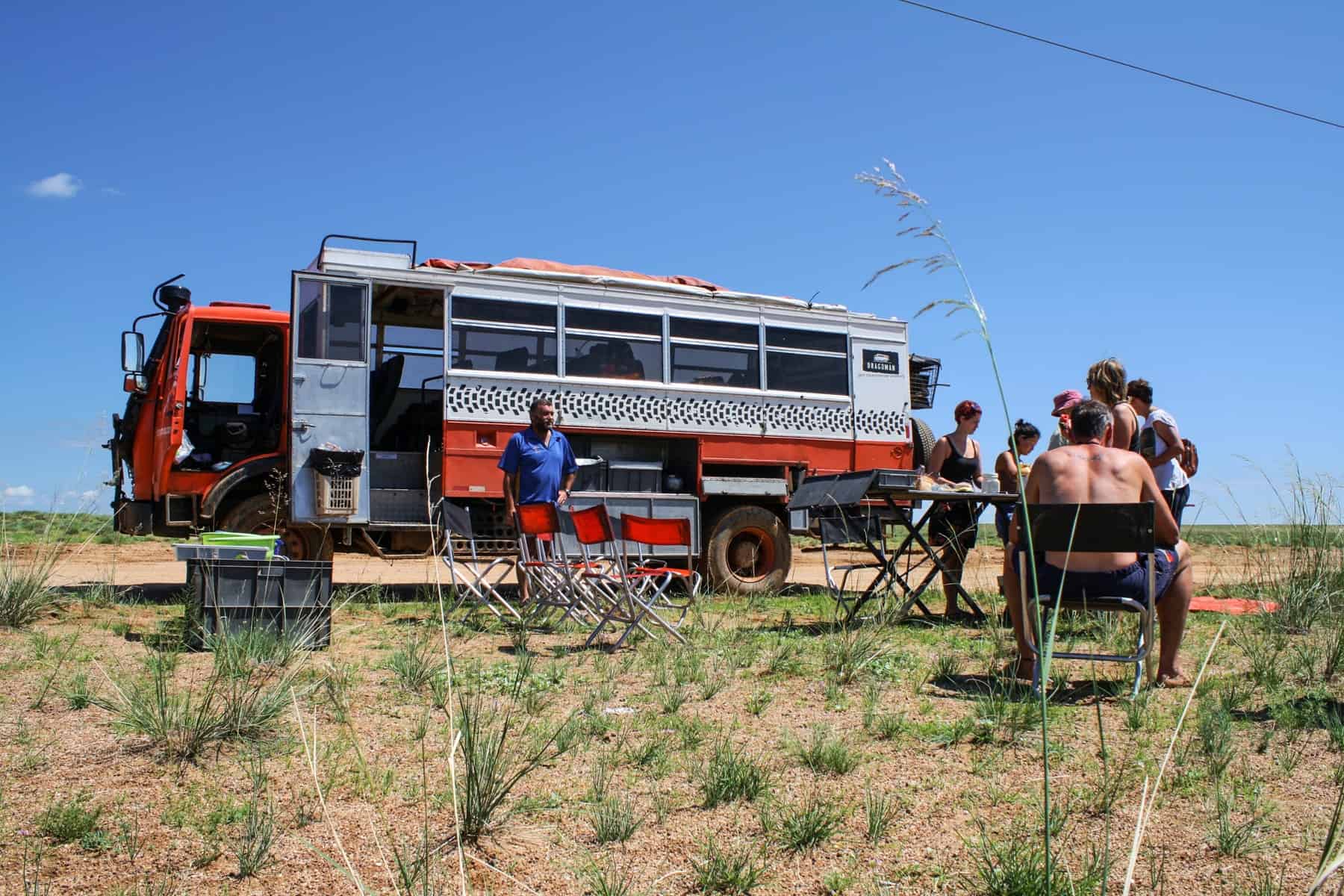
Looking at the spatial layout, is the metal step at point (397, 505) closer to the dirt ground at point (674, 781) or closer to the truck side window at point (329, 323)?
the truck side window at point (329, 323)

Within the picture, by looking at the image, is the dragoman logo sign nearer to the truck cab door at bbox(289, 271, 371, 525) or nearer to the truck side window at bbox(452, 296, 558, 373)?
the truck side window at bbox(452, 296, 558, 373)

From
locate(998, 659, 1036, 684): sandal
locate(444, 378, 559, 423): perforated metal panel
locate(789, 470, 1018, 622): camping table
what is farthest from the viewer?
locate(444, 378, 559, 423): perforated metal panel

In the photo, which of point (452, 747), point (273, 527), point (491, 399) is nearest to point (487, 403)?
point (491, 399)

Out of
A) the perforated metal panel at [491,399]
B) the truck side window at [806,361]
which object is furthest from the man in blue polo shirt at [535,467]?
the truck side window at [806,361]

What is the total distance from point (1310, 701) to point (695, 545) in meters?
7.11

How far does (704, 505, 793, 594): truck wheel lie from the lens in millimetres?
11281

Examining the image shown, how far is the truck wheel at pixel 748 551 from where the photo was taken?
11281mm

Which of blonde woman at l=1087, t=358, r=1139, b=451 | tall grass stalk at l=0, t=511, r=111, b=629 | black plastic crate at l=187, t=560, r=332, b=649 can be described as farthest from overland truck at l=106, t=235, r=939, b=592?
blonde woman at l=1087, t=358, r=1139, b=451

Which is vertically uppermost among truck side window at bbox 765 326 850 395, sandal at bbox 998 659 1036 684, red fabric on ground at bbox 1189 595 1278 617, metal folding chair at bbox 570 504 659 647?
truck side window at bbox 765 326 850 395

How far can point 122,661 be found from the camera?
566 centimetres

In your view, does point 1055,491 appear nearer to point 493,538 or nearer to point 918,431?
point 493,538

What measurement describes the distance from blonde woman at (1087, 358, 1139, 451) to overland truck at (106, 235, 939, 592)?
5.34 m

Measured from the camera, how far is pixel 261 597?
6.14 metres

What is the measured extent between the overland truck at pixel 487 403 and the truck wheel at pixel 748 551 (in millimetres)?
21
